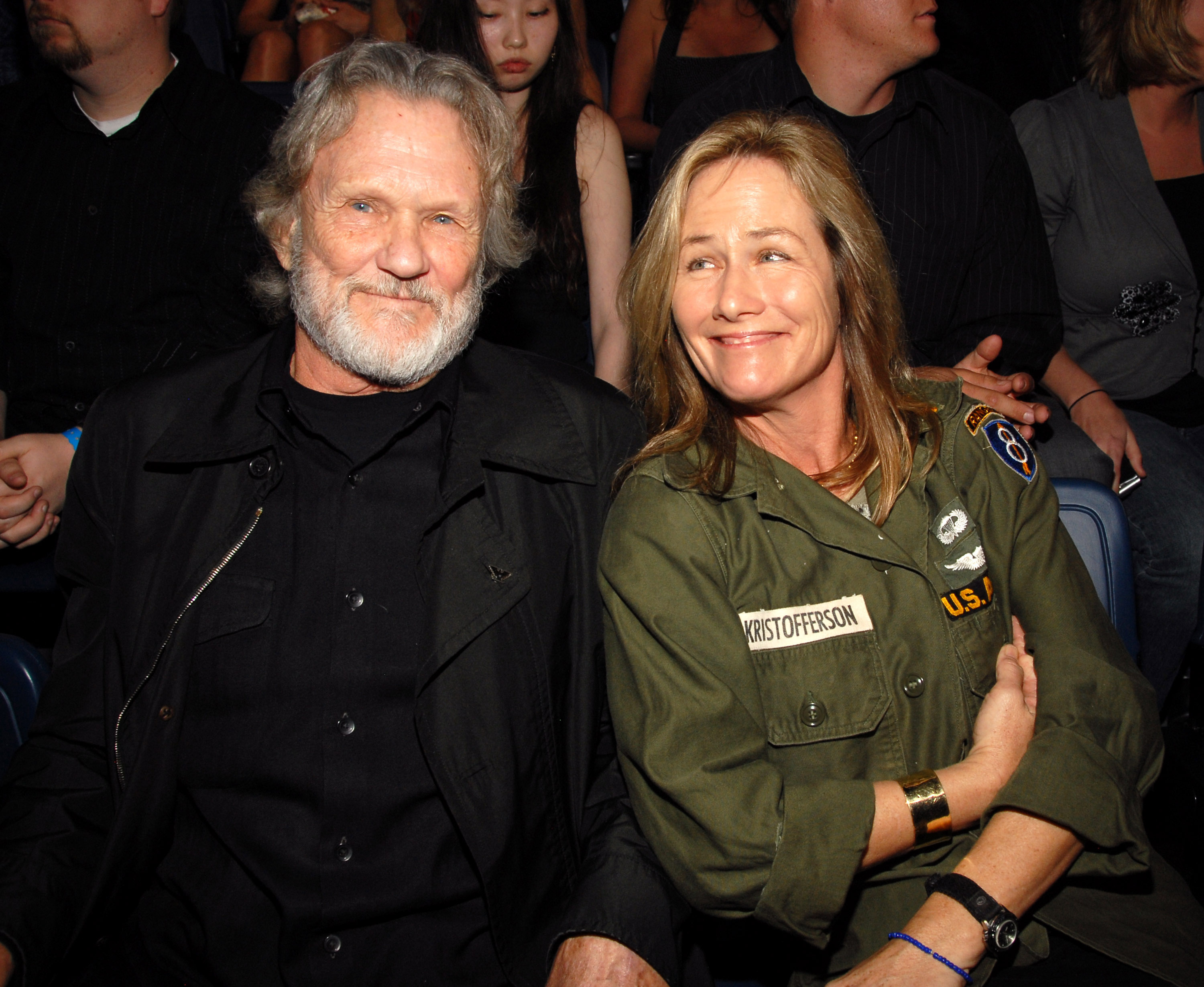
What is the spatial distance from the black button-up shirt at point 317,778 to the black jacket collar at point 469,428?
0.07 metres

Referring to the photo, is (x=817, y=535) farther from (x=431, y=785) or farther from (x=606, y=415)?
(x=431, y=785)

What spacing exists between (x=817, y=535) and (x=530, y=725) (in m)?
0.56

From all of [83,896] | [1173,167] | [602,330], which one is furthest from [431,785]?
[1173,167]

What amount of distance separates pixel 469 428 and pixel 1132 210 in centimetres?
218

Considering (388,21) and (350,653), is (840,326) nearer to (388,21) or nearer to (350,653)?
(350,653)

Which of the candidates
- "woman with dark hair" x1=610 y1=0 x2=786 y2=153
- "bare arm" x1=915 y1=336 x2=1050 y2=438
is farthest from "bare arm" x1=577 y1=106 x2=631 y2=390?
"bare arm" x1=915 y1=336 x2=1050 y2=438

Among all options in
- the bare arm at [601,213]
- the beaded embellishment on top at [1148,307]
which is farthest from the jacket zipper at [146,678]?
the beaded embellishment on top at [1148,307]

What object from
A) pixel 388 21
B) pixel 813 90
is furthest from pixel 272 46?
pixel 813 90

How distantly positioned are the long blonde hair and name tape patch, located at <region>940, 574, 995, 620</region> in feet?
0.57

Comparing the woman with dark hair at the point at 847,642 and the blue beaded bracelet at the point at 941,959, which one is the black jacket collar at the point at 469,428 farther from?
the blue beaded bracelet at the point at 941,959

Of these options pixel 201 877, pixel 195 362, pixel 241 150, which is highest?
pixel 241 150

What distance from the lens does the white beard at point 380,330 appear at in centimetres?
158

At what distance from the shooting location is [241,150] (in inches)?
95.6

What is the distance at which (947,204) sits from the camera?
7.98 ft
